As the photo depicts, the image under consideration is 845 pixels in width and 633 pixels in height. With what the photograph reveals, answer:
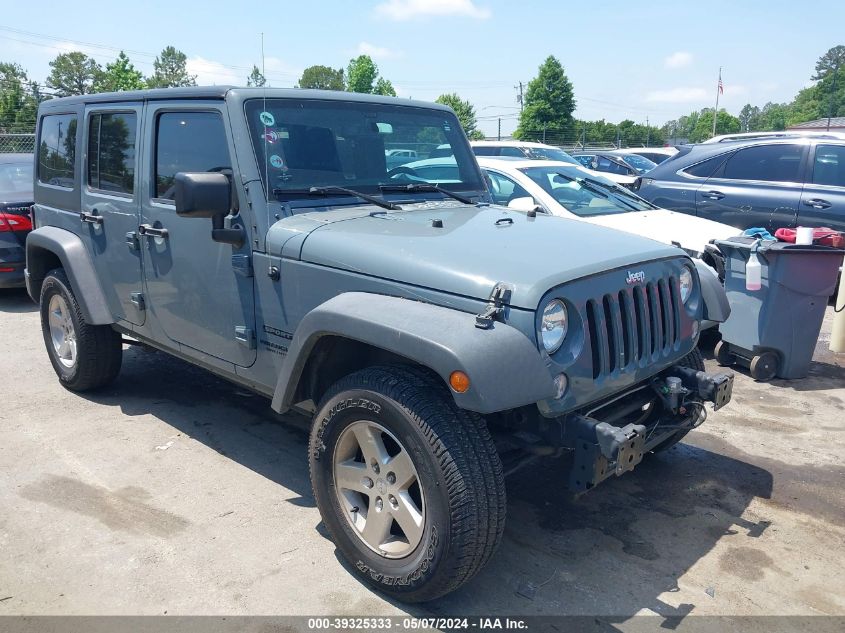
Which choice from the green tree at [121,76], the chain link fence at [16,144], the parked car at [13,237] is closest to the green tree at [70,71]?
the green tree at [121,76]

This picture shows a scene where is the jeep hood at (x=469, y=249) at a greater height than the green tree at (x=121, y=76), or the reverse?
the green tree at (x=121, y=76)

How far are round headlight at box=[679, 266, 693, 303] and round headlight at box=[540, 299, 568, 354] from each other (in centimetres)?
101

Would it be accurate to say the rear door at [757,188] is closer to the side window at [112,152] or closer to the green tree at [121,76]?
the side window at [112,152]

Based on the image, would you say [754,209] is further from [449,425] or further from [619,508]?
[449,425]

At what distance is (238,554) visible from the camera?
335cm

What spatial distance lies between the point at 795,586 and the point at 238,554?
2.49 meters

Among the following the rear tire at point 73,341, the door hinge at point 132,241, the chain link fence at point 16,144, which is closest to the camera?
the door hinge at point 132,241

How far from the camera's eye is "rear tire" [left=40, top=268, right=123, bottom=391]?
5004 millimetres

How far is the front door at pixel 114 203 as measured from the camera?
172 inches

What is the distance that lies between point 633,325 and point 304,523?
1.88 m

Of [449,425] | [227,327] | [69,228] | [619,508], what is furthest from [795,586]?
[69,228]

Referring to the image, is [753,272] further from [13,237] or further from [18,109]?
[18,109]

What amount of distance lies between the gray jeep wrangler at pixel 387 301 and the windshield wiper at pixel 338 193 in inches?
0.5

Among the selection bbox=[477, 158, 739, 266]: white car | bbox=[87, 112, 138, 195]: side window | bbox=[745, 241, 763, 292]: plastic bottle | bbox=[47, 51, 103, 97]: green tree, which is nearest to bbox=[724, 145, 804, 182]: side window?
bbox=[477, 158, 739, 266]: white car
